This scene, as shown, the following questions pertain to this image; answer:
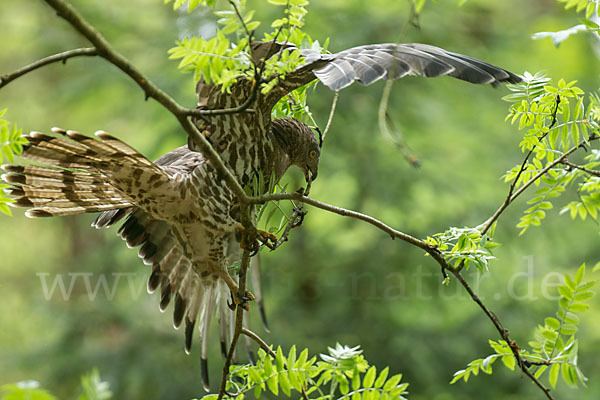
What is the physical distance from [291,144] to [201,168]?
416 millimetres

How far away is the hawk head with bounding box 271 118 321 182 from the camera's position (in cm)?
226

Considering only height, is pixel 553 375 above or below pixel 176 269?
below

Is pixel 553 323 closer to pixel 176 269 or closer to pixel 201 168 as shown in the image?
pixel 201 168

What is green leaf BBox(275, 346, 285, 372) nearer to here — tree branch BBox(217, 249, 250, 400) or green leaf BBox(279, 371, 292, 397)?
green leaf BBox(279, 371, 292, 397)

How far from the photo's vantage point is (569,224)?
6344 mm

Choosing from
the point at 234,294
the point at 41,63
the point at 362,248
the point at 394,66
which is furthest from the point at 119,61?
the point at 362,248

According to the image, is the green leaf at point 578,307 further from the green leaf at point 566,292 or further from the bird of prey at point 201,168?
the bird of prey at point 201,168

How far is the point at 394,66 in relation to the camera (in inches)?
59.4

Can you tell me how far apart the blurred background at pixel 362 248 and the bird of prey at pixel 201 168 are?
2666 mm

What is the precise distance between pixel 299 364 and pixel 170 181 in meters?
0.82

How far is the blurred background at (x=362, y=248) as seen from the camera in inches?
206

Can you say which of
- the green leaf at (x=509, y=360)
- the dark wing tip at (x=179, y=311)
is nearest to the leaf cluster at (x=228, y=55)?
the green leaf at (x=509, y=360)

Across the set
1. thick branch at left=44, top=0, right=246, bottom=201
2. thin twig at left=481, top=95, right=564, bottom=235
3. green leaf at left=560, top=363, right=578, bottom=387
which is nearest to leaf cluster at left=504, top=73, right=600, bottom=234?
thin twig at left=481, top=95, right=564, bottom=235

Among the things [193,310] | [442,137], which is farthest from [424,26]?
[193,310]
